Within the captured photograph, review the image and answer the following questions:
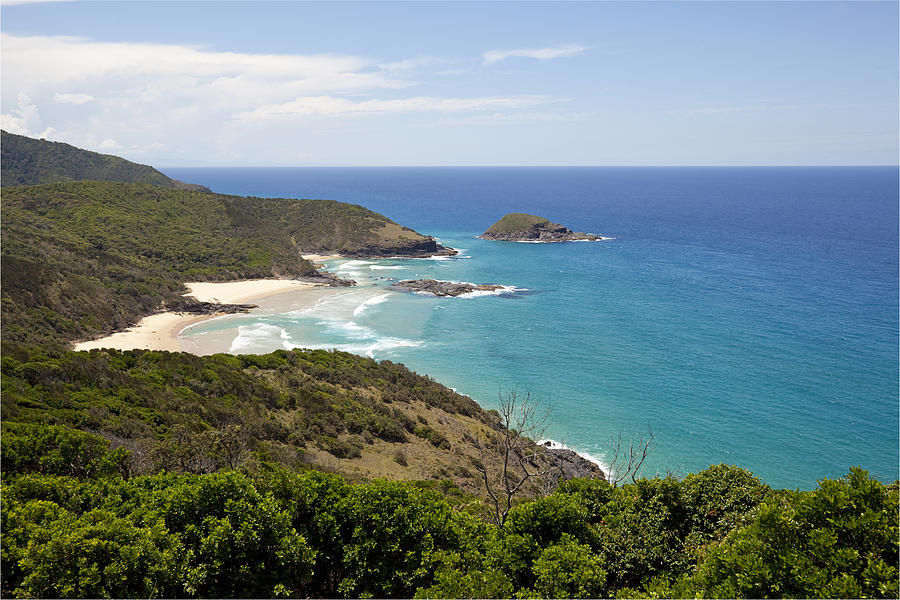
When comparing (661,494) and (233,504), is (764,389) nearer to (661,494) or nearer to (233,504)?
(661,494)

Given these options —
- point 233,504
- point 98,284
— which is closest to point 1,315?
point 98,284

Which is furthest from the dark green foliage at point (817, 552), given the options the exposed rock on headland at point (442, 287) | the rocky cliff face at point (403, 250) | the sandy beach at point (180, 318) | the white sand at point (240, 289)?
the rocky cliff face at point (403, 250)

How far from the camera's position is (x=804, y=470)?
102ft

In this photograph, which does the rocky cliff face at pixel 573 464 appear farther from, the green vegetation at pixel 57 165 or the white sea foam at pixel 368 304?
the green vegetation at pixel 57 165

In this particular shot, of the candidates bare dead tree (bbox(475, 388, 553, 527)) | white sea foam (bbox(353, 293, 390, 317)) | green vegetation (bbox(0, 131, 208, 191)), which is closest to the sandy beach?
white sea foam (bbox(353, 293, 390, 317))

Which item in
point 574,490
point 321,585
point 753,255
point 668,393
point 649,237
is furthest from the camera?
point 649,237

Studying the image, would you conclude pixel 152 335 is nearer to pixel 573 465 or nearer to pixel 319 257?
pixel 573 465

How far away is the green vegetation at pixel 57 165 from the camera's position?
14850cm

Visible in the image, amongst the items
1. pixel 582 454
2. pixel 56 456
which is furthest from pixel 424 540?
pixel 582 454

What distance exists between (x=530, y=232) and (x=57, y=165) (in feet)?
501

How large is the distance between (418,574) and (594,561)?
4.40 metres

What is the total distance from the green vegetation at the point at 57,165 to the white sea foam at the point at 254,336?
432 ft

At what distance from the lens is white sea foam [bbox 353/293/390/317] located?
65.9 metres

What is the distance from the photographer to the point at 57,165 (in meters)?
159
